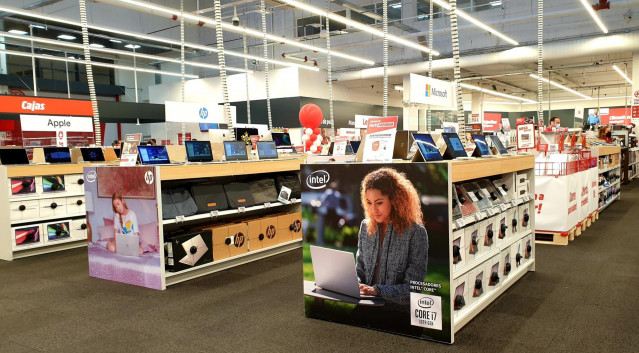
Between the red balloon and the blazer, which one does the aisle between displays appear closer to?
the blazer

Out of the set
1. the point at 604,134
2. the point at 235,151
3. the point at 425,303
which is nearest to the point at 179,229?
the point at 235,151

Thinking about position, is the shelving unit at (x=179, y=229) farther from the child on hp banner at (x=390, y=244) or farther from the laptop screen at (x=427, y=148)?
the laptop screen at (x=427, y=148)

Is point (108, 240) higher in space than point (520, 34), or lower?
lower

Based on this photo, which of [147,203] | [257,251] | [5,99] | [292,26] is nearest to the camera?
[147,203]

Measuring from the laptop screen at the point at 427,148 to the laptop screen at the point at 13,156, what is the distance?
5.19 m

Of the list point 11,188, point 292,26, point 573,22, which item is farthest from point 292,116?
point 11,188

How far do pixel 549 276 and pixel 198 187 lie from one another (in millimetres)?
3526

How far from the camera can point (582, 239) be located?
20.2ft

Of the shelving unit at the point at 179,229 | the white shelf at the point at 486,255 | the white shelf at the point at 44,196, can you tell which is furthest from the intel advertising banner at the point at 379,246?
the white shelf at the point at 44,196

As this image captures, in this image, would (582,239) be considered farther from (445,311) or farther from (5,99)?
(5,99)

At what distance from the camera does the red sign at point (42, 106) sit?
14.0 metres

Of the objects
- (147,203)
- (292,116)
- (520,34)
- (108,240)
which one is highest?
(520,34)

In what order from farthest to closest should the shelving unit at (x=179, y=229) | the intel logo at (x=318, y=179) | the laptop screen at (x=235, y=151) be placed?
the laptop screen at (x=235, y=151), the shelving unit at (x=179, y=229), the intel logo at (x=318, y=179)

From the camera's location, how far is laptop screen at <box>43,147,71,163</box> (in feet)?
20.8
